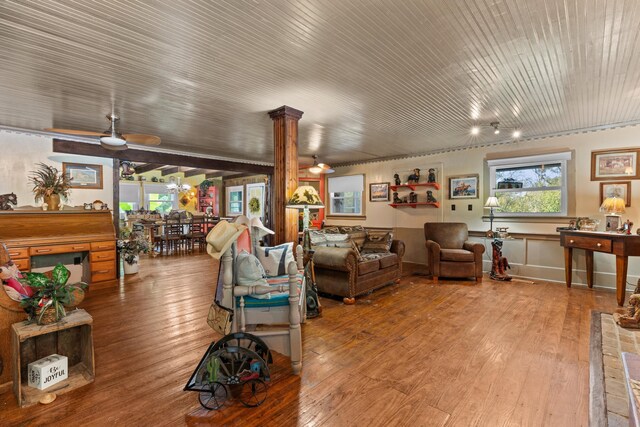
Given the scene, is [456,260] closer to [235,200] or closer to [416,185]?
[416,185]

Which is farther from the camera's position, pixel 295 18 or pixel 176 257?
pixel 176 257

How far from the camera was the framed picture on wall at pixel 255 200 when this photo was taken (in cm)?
1027

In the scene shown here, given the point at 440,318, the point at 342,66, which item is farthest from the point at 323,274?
the point at 342,66

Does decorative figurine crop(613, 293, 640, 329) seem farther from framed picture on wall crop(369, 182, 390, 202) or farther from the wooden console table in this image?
framed picture on wall crop(369, 182, 390, 202)

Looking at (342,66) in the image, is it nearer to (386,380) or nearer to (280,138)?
(280,138)

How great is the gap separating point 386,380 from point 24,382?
245 cm

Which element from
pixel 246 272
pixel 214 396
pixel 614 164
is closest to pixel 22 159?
pixel 246 272

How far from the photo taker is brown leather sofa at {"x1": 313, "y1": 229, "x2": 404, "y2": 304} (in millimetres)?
3791

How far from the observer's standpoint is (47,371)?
76.2 inches

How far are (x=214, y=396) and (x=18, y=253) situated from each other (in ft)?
12.8

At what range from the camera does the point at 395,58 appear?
8.18 ft

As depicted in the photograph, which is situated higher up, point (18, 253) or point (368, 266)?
point (18, 253)

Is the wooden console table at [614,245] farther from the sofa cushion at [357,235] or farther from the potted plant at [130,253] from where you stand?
the potted plant at [130,253]

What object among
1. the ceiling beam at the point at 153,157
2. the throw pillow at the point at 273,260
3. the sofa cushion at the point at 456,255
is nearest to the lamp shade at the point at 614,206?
the sofa cushion at the point at 456,255
